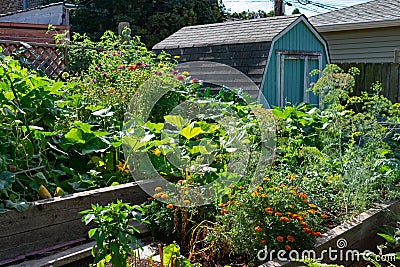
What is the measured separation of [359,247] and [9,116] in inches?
104

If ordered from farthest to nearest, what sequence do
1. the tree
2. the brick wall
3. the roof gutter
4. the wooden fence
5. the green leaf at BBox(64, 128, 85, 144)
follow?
the brick wall, the tree, the roof gutter, the wooden fence, the green leaf at BBox(64, 128, 85, 144)

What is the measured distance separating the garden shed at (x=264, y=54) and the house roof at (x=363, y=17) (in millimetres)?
3705

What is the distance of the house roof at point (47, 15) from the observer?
11.2 m

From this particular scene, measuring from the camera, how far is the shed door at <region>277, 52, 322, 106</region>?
7.98 m

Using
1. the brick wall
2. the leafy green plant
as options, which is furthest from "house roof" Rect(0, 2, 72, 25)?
the leafy green plant

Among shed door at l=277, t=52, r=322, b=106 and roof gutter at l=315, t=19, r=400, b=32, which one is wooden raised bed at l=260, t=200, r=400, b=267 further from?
roof gutter at l=315, t=19, r=400, b=32

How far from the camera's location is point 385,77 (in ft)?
35.7

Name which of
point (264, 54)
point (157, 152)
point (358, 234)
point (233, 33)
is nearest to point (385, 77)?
point (233, 33)

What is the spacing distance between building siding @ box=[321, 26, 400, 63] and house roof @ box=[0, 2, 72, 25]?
7.40 meters

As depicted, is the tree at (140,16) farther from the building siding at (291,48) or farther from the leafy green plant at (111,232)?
the leafy green plant at (111,232)

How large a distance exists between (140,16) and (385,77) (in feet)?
24.9

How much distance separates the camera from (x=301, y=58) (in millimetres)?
8477

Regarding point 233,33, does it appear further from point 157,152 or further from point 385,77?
point 157,152

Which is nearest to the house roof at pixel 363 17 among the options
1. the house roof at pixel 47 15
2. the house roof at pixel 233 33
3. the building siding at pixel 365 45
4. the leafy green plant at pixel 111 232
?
the building siding at pixel 365 45
